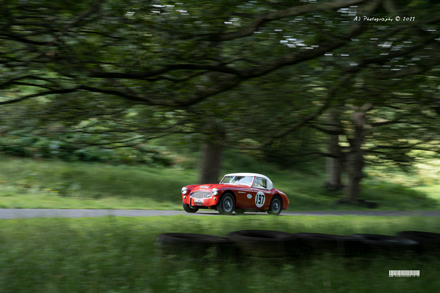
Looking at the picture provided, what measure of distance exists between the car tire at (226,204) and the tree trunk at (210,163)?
4324mm

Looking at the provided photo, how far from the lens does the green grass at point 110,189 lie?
54.0 feet

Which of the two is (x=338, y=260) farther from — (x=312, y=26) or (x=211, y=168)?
(x=211, y=168)

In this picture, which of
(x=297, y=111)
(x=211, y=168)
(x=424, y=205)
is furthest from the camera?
(x=424, y=205)

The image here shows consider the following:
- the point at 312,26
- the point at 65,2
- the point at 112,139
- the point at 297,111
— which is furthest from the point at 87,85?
the point at 297,111

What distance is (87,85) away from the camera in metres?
7.70

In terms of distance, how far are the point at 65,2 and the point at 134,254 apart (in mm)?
4009

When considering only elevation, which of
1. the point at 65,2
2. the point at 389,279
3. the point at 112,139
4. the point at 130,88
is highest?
the point at 65,2

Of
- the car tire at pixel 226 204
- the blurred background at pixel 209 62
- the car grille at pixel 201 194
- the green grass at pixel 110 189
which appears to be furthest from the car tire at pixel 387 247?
the green grass at pixel 110 189

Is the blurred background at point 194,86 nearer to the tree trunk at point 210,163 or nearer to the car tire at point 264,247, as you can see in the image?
the car tire at point 264,247

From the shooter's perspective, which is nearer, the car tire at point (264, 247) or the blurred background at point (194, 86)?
the blurred background at point (194, 86)

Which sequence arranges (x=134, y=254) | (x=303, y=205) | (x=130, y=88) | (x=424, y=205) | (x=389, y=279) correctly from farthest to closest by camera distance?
(x=424, y=205), (x=303, y=205), (x=130, y=88), (x=134, y=254), (x=389, y=279)

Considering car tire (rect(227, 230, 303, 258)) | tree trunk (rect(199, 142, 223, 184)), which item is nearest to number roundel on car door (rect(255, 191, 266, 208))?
tree trunk (rect(199, 142, 223, 184))

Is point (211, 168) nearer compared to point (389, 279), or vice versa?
point (389, 279)

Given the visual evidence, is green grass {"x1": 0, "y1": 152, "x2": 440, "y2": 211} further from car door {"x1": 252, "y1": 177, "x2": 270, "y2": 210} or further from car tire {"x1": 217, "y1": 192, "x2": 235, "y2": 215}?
car tire {"x1": 217, "y1": 192, "x2": 235, "y2": 215}
